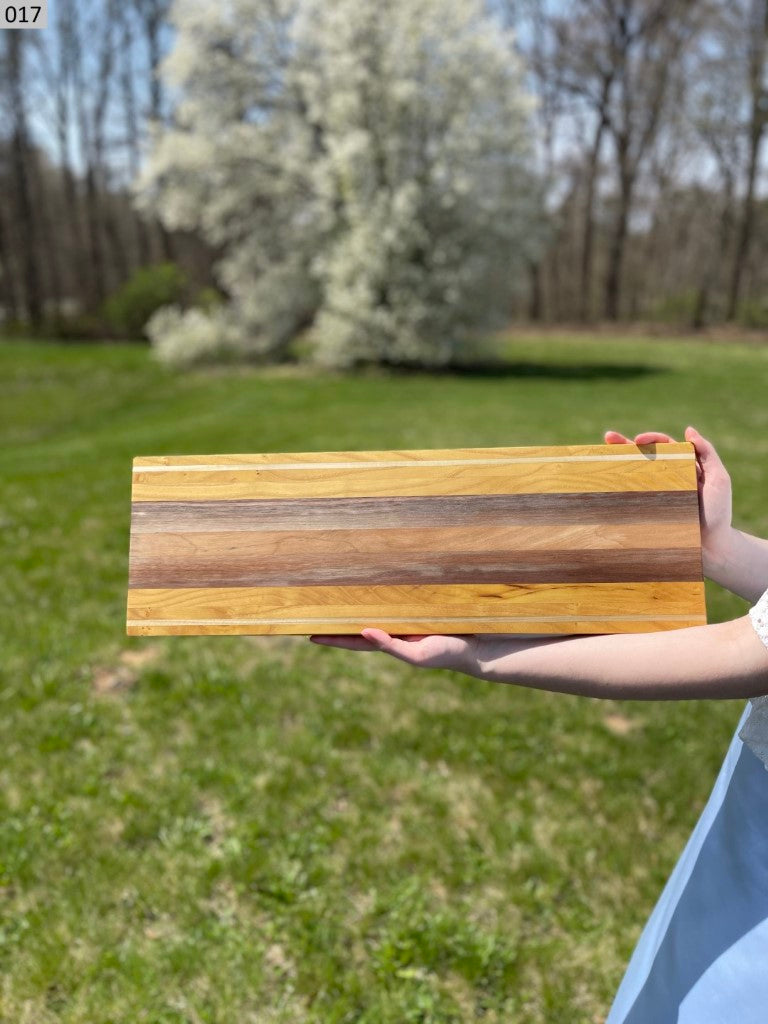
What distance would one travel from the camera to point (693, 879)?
1.72 m

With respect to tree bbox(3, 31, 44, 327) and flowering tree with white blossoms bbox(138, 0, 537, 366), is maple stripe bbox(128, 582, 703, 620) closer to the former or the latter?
flowering tree with white blossoms bbox(138, 0, 537, 366)

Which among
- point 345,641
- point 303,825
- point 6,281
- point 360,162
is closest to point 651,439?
point 345,641

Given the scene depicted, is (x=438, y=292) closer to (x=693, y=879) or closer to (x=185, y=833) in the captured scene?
(x=185, y=833)

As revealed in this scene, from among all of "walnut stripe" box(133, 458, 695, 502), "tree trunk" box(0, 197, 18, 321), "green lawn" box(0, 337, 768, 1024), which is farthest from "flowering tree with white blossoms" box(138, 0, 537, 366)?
"walnut stripe" box(133, 458, 695, 502)

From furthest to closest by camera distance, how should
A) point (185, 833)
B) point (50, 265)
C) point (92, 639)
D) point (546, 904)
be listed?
point (50, 265), point (92, 639), point (185, 833), point (546, 904)

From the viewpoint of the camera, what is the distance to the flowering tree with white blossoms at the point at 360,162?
1920cm

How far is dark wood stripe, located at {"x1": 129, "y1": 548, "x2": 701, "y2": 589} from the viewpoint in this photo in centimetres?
167

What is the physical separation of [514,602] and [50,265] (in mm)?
44282

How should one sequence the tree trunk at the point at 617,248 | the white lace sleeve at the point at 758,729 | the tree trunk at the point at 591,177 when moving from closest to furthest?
the white lace sleeve at the point at 758,729 → the tree trunk at the point at 591,177 → the tree trunk at the point at 617,248

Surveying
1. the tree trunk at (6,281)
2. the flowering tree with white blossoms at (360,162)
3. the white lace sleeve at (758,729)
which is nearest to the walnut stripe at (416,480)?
the white lace sleeve at (758,729)

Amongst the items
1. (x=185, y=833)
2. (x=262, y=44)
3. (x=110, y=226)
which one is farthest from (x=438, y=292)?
(x=110, y=226)

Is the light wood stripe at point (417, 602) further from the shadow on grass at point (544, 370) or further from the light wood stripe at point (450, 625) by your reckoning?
the shadow on grass at point (544, 370)

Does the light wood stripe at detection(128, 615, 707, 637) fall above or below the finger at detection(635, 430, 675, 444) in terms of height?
below

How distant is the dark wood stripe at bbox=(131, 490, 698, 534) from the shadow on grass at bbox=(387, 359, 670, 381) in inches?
732
